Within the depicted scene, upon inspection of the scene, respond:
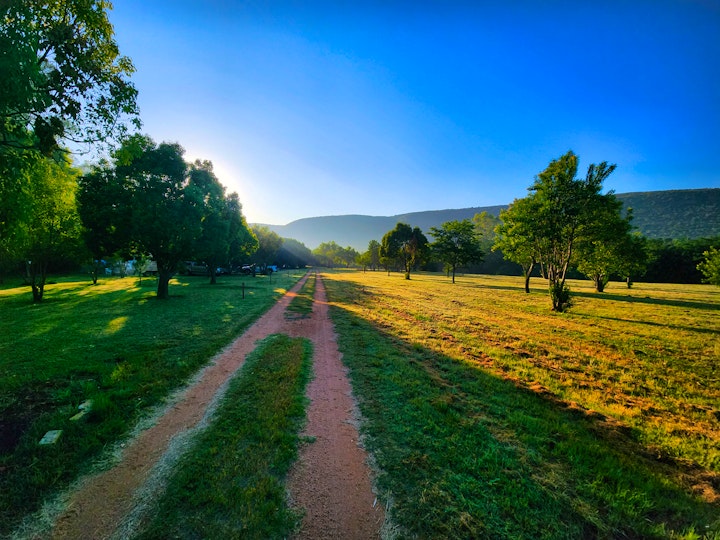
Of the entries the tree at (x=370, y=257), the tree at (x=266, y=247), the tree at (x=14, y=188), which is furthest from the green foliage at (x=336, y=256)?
the tree at (x=14, y=188)

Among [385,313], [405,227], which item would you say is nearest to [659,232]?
[405,227]

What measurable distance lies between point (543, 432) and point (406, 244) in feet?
161

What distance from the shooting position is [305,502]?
3.23 m

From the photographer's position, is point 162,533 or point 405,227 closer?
point 162,533

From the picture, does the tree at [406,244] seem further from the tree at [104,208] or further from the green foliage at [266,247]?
the tree at [104,208]

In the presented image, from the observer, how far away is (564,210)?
56.3ft

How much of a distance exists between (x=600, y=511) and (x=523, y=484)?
813 mm

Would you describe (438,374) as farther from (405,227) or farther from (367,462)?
(405,227)

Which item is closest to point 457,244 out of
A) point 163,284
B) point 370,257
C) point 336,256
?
point 163,284

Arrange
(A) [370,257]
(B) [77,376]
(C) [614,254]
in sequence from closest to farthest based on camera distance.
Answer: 1. (B) [77,376]
2. (C) [614,254]
3. (A) [370,257]

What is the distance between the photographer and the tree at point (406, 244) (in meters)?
51.3

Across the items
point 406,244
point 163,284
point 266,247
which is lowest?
point 163,284

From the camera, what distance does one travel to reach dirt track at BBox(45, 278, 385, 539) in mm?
2910

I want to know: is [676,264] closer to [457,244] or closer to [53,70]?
[457,244]
